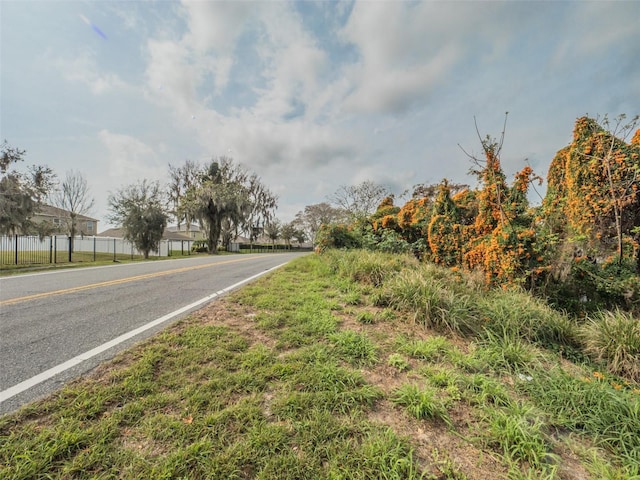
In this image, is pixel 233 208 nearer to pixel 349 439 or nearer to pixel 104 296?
pixel 104 296

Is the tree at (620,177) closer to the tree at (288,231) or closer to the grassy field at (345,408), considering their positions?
the grassy field at (345,408)

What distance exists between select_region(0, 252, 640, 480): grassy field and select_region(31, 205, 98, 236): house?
1870cm

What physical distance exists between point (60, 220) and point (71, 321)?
2637 cm

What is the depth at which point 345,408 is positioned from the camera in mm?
2033

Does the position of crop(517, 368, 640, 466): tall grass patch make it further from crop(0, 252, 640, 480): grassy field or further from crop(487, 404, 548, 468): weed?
crop(487, 404, 548, 468): weed

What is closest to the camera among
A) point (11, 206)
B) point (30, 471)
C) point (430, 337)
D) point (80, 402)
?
point (30, 471)

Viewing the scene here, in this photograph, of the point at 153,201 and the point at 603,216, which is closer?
the point at 603,216

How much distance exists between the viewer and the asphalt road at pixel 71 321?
2365 millimetres

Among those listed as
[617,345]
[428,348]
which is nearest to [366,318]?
[428,348]

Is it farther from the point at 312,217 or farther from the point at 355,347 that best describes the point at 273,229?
the point at 355,347

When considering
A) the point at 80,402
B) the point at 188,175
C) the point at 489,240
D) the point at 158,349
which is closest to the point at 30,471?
the point at 80,402

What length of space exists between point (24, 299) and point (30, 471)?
5282 mm

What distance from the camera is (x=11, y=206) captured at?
480 inches

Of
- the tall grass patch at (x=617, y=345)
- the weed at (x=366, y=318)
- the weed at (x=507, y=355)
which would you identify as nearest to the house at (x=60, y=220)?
the weed at (x=366, y=318)
